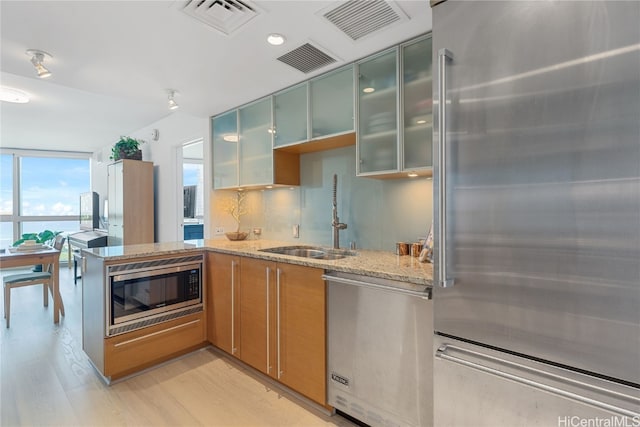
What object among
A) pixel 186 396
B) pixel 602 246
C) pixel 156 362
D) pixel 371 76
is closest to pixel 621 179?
pixel 602 246

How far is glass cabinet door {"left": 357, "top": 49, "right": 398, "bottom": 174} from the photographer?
203 centimetres

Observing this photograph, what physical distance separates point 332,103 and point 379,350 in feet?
5.58

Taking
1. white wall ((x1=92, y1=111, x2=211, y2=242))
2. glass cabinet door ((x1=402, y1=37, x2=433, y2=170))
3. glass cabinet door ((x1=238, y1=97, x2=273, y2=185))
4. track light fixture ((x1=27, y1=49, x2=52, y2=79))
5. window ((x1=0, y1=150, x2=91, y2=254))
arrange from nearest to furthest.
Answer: glass cabinet door ((x1=402, y1=37, x2=433, y2=170)) → track light fixture ((x1=27, y1=49, x2=52, y2=79)) → glass cabinet door ((x1=238, y1=97, x2=273, y2=185)) → white wall ((x1=92, y1=111, x2=211, y2=242)) → window ((x1=0, y1=150, x2=91, y2=254))

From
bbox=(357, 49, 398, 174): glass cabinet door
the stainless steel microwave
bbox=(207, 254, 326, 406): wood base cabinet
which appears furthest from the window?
bbox=(357, 49, 398, 174): glass cabinet door

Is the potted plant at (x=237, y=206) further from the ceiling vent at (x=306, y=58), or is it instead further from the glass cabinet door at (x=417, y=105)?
the glass cabinet door at (x=417, y=105)

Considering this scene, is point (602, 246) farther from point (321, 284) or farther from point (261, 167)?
point (261, 167)

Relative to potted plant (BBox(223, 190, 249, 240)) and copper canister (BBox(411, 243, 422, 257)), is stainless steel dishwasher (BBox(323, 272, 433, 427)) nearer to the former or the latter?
copper canister (BBox(411, 243, 422, 257))

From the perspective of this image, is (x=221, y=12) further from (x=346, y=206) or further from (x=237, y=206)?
(x=237, y=206)

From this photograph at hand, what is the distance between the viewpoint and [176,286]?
255cm

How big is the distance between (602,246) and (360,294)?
1042 mm

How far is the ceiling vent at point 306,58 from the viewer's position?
2088mm

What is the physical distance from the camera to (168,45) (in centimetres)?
199

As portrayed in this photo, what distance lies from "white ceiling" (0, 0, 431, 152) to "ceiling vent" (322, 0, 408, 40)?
0.14 feet

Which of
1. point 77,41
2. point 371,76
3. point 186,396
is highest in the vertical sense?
point 77,41
